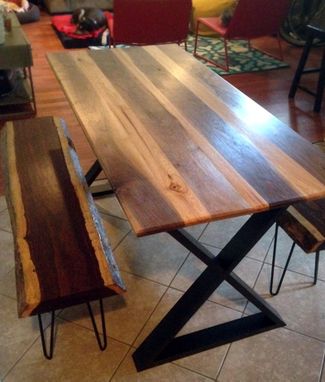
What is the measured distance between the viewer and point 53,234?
1270mm

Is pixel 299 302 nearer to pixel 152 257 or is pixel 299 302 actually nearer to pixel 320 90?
pixel 152 257

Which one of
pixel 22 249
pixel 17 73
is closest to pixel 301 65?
pixel 17 73

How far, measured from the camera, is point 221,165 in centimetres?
117

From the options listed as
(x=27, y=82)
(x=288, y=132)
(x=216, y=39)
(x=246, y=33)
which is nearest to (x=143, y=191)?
(x=288, y=132)

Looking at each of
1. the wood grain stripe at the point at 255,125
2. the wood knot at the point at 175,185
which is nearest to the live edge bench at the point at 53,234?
the wood knot at the point at 175,185

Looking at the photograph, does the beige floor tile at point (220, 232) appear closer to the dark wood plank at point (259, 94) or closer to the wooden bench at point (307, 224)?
the wooden bench at point (307, 224)

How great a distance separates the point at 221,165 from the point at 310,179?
0.85 ft

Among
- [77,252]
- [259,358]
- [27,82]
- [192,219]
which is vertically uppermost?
[192,219]

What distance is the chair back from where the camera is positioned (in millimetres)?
3785

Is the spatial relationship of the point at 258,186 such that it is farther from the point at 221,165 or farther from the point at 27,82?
the point at 27,82

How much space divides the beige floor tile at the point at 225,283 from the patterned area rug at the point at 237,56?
265 centimetres

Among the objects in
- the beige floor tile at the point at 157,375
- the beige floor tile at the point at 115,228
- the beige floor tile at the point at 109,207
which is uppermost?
the beige floor tile at the point at 109,207

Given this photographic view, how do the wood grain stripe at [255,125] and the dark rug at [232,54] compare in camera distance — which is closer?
the wood grain stripe at [255,125]

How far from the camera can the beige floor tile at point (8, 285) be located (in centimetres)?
167
